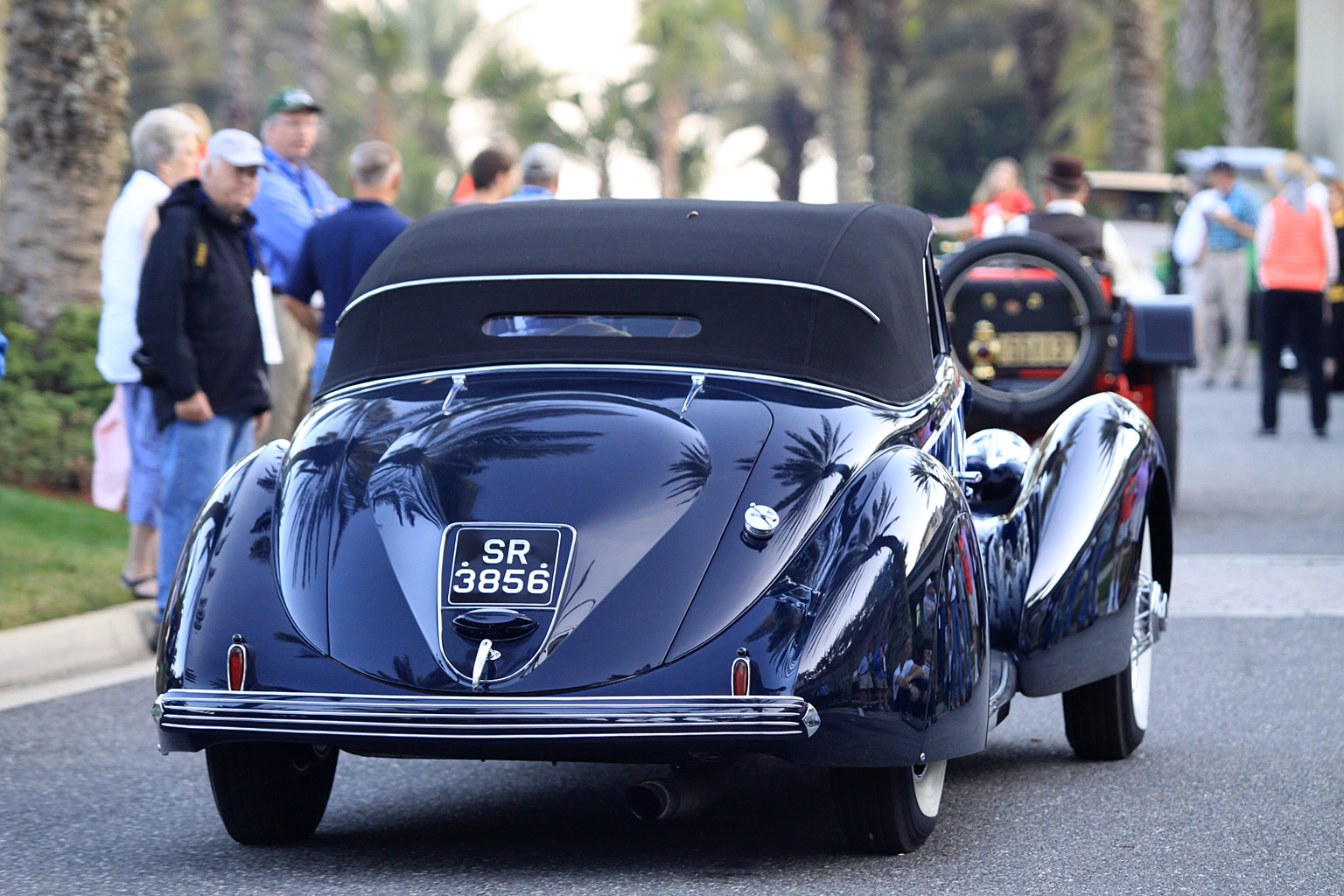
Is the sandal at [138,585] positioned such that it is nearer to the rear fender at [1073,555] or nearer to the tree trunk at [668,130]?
the rear fender at [1073,555]

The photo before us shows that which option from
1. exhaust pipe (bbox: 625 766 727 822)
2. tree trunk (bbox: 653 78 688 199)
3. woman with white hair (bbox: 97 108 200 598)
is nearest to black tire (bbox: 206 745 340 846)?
exhaust pipe (bbox: 625 766 727 822)

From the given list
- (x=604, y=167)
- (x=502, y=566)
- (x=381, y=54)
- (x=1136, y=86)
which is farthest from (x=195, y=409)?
(x=604, y=167)

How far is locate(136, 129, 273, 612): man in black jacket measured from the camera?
7238 millimetres

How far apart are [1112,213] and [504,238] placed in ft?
75.7

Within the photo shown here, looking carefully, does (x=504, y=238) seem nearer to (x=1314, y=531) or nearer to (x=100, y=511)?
(x=100, y=511)

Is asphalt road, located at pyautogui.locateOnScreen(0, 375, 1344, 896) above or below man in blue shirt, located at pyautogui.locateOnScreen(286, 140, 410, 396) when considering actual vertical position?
below

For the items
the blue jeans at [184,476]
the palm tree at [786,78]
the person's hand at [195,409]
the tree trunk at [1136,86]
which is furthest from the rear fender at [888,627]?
the palm tree at [786,78]

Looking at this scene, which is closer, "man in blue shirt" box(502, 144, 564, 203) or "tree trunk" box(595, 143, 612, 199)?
"man in blue shirt" box(502, 144, 564, 203)

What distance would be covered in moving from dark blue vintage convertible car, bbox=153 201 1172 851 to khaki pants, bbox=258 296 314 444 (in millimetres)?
4145

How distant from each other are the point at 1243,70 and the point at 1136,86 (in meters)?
6.12

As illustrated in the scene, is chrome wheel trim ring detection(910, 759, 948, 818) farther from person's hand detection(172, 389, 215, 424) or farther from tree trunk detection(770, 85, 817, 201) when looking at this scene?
tree trunk detection(770, 85, 817, 201)

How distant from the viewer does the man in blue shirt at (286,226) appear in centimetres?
932

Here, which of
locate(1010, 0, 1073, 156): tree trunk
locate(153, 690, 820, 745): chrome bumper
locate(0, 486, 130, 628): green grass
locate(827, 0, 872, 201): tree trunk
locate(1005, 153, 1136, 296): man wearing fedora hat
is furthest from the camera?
locate(1010, 0, 1073, 156): tree trunk

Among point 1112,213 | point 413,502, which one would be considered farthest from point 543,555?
point 1112,213
